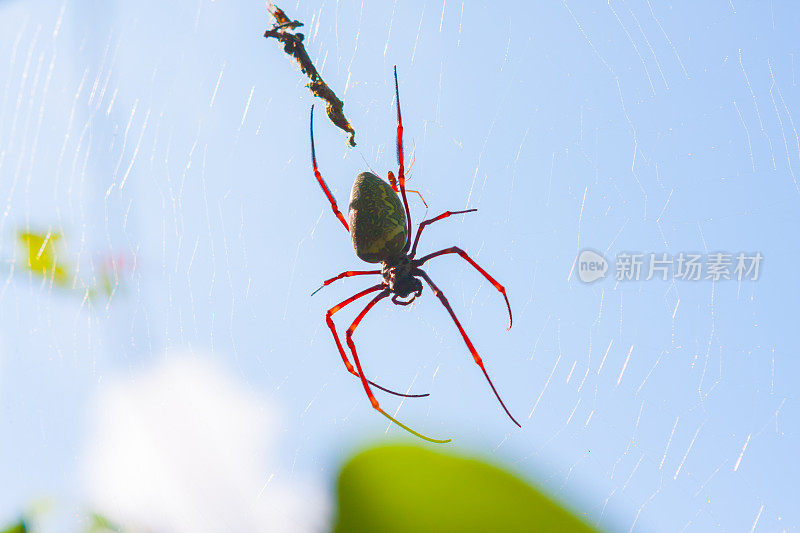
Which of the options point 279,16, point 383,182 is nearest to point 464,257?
point 383,182

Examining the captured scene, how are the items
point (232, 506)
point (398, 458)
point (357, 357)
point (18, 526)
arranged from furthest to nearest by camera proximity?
1. point (357, 357)
2. point (232, 506)
3. point (18, 526)
4. point (398, 458)

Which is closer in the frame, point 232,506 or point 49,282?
point 232,506

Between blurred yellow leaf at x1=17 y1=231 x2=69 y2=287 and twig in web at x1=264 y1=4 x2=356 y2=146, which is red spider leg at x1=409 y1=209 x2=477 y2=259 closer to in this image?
twig in web at x1=264 y1=4 x2=356 y2=146

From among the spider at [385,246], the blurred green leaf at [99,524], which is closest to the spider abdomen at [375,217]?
the spider at [385,246]

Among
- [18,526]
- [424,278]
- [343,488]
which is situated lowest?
[18,526]

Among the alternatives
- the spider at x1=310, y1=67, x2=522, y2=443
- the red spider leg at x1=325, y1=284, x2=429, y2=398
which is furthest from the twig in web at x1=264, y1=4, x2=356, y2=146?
the red spider leg at x1=325, y1=284, x2=429, y2=398

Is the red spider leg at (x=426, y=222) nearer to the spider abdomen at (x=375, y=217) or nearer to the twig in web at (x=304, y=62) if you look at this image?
the spider abdomen at (x=375, y=217)

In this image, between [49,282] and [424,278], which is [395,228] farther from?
[49,282]
